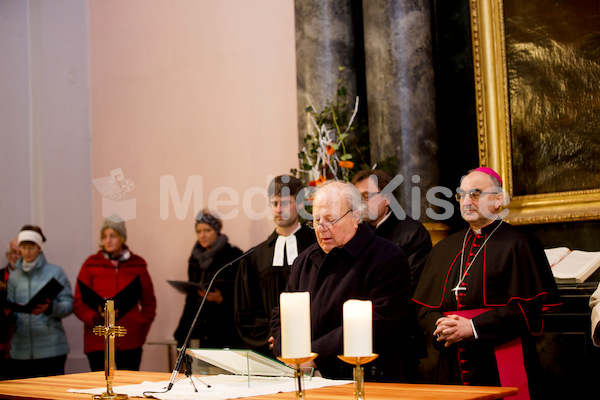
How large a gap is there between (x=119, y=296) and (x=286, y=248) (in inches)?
88.7

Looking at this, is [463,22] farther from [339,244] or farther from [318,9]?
[339,244]

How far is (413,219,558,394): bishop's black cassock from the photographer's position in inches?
146

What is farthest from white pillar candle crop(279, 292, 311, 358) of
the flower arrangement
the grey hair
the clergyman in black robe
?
the flower arrangement

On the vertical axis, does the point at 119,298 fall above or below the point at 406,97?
below

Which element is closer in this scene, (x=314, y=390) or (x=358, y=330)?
(x=358, y=330)

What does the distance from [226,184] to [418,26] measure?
259 cm

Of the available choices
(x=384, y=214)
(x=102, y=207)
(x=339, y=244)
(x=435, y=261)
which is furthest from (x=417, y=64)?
(x=102, y=207)

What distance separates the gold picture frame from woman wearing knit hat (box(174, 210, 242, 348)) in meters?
2.14

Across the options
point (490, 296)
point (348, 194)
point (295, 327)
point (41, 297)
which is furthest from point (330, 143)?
point (295, 327)

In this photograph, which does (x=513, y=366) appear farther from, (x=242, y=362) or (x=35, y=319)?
(x=35, y=319)

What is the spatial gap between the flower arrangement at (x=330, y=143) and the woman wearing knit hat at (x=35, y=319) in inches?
94.0

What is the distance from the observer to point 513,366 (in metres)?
3.73

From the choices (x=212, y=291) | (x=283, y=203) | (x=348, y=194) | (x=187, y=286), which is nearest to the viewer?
(x=348, y=194)

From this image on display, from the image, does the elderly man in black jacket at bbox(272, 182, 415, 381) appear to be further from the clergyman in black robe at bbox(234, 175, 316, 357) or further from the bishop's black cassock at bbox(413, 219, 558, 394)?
the clergyman in black robe at bbox(234, 175, 316, 357)
